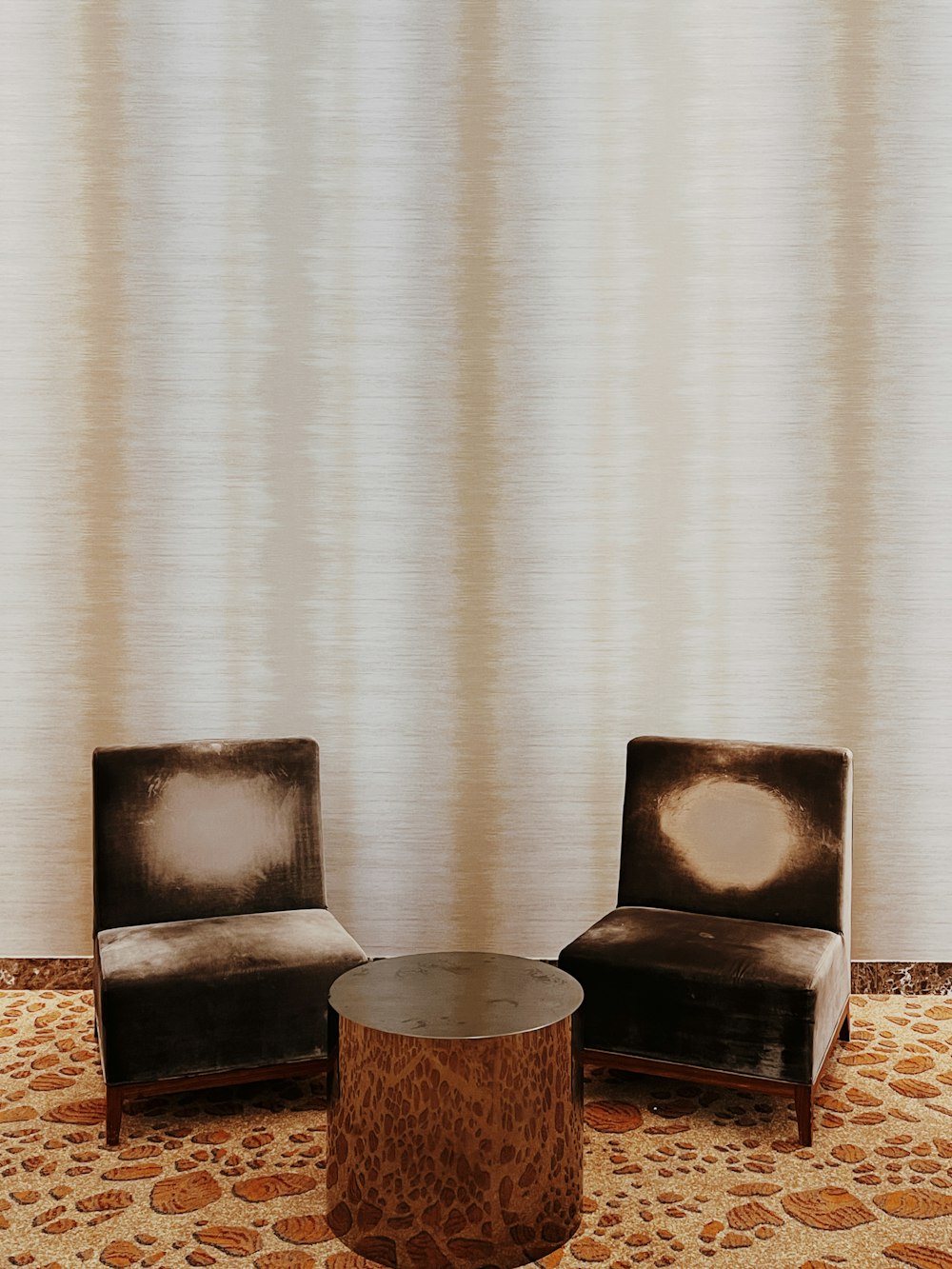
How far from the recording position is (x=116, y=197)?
11.9 ft

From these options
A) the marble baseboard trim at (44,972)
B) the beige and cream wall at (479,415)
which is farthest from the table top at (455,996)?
the marble baseboard trim at (44,972)

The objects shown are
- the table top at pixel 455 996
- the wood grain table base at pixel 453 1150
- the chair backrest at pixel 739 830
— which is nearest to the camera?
the wood grain table base at pixel 453 1150

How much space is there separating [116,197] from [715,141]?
6.53 ft

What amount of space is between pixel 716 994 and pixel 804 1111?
→ 1.12 ft

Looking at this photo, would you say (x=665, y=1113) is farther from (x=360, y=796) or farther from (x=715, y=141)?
(x=715, y=141)

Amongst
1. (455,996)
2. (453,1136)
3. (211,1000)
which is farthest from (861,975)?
(211,1000)

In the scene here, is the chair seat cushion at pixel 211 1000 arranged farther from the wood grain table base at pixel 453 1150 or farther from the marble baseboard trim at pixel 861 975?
the marble baseboard trim at pixel 861 975

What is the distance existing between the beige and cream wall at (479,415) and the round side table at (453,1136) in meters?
1.47

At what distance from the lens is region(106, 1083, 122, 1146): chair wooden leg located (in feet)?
8.82

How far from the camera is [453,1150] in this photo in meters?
2.16

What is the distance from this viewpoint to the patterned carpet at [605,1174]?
88.7 inches

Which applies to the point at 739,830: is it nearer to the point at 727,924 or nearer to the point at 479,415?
the point at 727,924

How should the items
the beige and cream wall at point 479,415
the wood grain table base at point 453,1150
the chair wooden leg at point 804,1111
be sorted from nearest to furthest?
the wood grain table base at point 453,1150 < the chair wooden leg at point 804,1111 < the beige and cream wall at point 479,415

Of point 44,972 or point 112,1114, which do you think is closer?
point 112,1114
